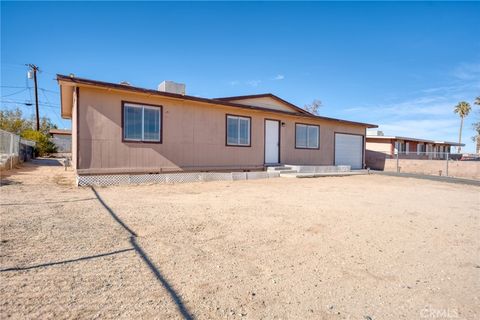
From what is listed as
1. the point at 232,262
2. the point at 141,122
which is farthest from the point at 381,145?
the point at 232,262

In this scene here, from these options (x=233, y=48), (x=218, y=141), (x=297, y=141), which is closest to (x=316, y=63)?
(x=233, y=48)

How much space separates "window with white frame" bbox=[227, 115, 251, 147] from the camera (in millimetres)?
11922

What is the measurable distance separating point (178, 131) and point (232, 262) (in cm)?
790

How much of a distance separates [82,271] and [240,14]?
14.9 metres

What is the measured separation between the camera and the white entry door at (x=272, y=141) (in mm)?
13227

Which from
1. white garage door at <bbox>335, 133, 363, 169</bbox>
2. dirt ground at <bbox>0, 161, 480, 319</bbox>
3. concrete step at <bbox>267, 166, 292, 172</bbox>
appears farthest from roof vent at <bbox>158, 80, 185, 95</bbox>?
white garage door at <bbox>335, 133, 363, 169</bbox>

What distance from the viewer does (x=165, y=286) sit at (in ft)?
8.28

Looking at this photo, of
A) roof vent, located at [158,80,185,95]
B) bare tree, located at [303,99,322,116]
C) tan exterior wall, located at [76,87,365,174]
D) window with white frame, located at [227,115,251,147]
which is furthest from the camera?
bare tree, located at [303,99,322,116]

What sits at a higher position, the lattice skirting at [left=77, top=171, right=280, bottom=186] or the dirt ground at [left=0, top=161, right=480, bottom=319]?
the lattice skirting at [left=77, top=171, right=280, bottom=186]

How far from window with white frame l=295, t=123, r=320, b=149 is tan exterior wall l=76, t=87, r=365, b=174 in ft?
1.21

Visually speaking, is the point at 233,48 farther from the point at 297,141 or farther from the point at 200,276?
the point at 200,276

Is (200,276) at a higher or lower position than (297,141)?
lower

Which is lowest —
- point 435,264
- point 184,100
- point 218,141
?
point 435,264

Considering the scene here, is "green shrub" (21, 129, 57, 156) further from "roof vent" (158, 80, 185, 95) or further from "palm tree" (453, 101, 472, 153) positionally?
"palm tree" (453, 101, 472, 153)
